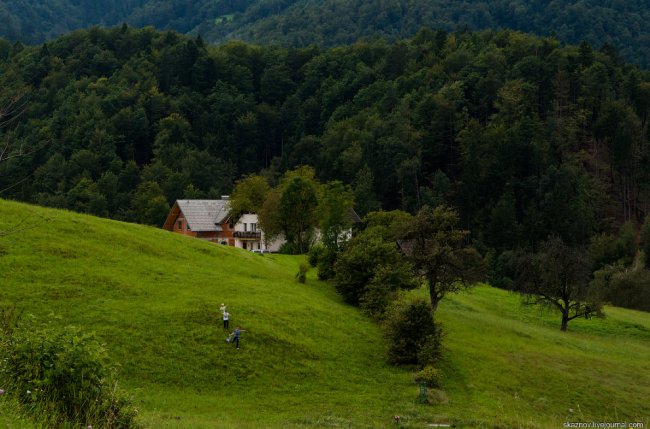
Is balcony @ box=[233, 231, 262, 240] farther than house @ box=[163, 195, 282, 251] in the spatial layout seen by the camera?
No

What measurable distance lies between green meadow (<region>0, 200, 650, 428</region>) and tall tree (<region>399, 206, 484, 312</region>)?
3386 millimetres

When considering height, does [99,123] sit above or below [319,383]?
above

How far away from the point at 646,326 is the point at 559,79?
10229 cm

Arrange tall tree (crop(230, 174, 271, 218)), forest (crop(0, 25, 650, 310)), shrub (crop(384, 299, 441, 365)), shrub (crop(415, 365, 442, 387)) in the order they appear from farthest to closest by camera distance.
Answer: forest (crop(0, 25, 650, 310)) < tall tree (crop(230, 174, 271, 218)) < shrub (crop(384, 299, 441, 365)) < shrub (crop(415, 365, 442, 387))

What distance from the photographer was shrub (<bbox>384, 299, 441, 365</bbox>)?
40281 mm

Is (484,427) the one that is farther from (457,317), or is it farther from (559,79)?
(559,79)

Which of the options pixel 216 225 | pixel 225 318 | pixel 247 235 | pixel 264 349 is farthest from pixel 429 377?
pixel 216 225

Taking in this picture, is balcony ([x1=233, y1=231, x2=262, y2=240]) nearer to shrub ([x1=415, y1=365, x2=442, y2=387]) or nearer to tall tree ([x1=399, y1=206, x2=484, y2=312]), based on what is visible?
tall tree ([x1=399, y1=206, x2=484, y2=312])

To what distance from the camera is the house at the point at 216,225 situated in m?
108

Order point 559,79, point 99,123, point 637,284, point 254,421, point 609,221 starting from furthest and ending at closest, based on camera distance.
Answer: point 99,123 → point 559,79 → point 609,221 → point 637,284 → point 254,421

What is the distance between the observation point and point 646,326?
227 feet

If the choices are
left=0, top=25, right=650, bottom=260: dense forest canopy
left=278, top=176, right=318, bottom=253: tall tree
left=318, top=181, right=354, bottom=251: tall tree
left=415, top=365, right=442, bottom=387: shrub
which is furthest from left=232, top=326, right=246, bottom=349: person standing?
left=0, top=25, right=650, bottom=260: dense forest canopy

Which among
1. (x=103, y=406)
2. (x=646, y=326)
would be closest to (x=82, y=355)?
(x=103, y=406)

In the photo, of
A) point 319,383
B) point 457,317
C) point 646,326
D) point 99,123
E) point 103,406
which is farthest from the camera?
point 99,123
